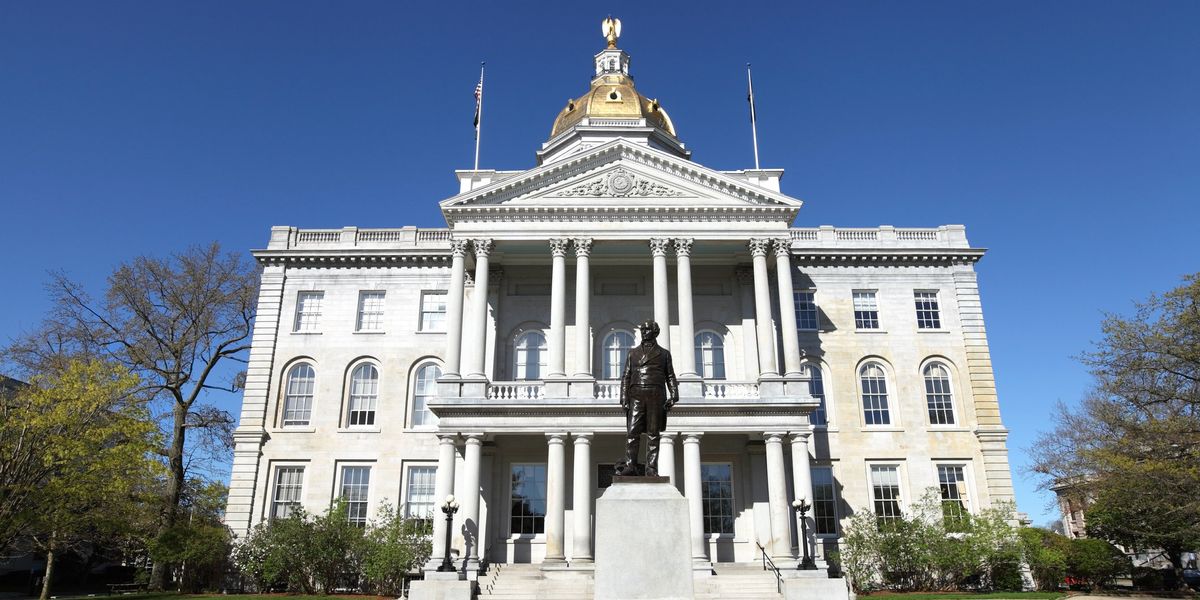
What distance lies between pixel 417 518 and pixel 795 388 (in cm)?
1608

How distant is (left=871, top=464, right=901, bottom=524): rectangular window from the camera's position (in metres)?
33.0

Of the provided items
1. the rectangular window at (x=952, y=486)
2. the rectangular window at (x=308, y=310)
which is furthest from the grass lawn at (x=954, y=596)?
the rectangular window at (x=308, y=310)

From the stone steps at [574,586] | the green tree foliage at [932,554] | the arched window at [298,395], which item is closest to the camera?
the stone steps at [574,586]

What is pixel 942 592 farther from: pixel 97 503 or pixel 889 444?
pixel 97 503

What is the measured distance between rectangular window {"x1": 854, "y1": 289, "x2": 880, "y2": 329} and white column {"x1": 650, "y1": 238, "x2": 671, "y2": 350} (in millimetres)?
10399

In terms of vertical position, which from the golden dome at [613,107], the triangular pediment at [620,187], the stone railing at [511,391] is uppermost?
the golden dome at [613,107]

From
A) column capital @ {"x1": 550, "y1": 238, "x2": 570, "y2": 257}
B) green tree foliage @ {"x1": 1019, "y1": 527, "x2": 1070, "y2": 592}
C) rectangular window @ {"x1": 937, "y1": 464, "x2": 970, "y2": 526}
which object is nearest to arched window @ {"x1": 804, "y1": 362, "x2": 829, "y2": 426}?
rectangular window @ {"x1": 937, "y1": 464, "x2": 970, "y2": 526}

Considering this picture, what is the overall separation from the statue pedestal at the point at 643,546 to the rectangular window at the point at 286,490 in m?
25.0

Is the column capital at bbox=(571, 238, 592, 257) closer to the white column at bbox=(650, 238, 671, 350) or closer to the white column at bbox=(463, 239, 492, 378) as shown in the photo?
the white column at bbox=(650, 238, 671, 350)

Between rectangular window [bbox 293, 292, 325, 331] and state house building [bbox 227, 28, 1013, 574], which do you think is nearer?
state house building [bbox 227, 28, 1013, 574]

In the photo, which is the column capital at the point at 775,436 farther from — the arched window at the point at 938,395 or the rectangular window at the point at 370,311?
the rectangular window at the point at 370,311

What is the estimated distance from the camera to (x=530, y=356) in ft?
114

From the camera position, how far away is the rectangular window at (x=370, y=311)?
36312 mm

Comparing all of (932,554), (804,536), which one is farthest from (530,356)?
(932,554)
